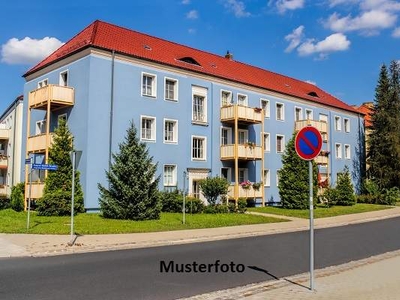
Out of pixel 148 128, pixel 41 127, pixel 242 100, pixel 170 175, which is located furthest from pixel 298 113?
pixel 41 127

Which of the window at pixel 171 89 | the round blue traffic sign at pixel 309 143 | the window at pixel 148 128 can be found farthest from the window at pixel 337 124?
the round blue traffic sign at pixel 309 143

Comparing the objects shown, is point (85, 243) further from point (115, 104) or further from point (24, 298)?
point (115, 104)

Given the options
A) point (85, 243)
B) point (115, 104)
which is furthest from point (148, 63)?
point (85, 243)

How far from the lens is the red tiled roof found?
28531 millimetres

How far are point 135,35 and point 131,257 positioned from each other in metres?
24.1

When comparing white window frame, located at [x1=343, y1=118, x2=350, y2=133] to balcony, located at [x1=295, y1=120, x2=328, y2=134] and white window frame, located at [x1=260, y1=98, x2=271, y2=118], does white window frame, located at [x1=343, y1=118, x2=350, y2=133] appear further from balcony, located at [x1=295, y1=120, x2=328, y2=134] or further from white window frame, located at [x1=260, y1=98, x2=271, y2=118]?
white window frame, located at [x1=260, y1=98, x2=271, y2=118]

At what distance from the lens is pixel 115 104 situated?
2702cm

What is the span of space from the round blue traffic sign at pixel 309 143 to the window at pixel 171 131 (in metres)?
22.3

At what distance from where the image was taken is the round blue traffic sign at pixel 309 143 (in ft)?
24.5

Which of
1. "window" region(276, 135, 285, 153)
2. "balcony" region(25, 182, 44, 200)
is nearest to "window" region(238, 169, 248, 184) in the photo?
"window" region(276, 135, 285, 153)

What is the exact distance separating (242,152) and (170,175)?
5.69m

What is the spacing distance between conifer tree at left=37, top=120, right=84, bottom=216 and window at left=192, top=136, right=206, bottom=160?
9.05 metres

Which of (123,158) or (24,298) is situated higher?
(123,158)

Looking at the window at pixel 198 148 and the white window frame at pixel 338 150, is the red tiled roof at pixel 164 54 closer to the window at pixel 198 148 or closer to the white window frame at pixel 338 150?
the window at pixel 198 148
